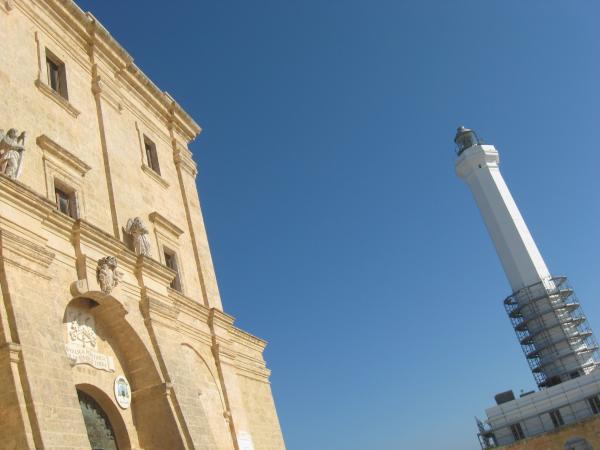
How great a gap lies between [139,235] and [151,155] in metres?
5.43

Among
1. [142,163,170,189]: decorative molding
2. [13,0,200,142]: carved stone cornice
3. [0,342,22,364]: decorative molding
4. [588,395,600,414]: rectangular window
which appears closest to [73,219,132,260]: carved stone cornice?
[0,342,22,364]: decorative molding

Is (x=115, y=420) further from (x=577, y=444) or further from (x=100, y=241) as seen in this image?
(x=577, y=444)

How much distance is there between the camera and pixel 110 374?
14273mm

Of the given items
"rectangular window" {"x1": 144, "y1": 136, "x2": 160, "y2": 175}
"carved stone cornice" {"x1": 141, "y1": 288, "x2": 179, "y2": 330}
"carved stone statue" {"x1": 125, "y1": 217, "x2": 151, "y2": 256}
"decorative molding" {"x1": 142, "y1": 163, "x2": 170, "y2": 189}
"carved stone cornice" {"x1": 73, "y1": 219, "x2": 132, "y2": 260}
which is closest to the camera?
"carved stone cornice" {"x1": 73, "y1": 219, "x2": 132, "y2": 260}

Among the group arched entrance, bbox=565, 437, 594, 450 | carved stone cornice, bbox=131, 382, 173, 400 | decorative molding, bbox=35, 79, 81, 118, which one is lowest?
arched entrance, bbox=565, 437, 594, 450

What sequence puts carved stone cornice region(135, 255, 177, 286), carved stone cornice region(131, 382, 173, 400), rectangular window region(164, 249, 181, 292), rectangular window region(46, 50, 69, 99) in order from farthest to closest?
rectangular window region(164, 249, 181, 292), rectangular window region(46, 50, 69, 99), carved stone cornice region(135, 255, 177, 286), carved stone cornice region(131, 382, 173, 400)

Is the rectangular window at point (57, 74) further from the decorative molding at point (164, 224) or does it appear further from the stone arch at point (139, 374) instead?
the stone arch at point (139, 374)

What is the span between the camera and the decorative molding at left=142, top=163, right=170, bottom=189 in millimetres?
20091

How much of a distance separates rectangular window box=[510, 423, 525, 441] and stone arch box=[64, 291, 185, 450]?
134 feet

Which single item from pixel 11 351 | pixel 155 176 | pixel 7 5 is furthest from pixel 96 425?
pixel 7 5

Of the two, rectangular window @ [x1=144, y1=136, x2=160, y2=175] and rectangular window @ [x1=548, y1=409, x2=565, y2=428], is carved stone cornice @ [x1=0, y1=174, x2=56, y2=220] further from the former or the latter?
rectangular window @ [x1=548, y1=409, x2=565, y2=428]

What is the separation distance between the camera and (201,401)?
55.4 feet

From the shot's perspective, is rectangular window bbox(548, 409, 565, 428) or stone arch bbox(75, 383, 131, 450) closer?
stone arch bbox(75, 383, 131, 450)

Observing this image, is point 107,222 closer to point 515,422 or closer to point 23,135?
point 23,135
